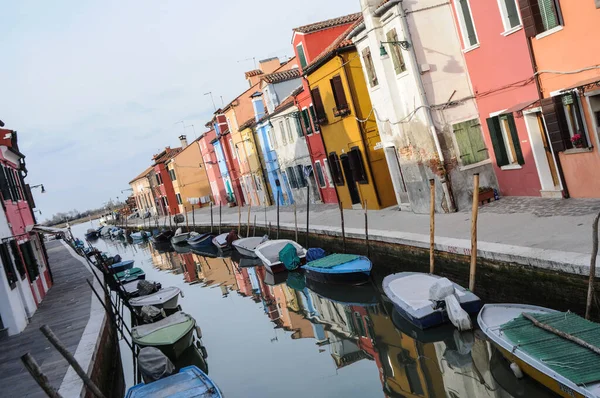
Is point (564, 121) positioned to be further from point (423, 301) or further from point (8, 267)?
point (8, 267)

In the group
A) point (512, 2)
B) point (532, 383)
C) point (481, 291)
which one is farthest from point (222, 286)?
point (532, 383)

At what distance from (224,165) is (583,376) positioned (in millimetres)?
47961

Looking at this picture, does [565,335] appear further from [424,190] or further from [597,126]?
[424,190]

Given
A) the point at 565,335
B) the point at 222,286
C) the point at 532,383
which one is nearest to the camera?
the point at 565,335

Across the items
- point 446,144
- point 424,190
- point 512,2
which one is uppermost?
point 512,2

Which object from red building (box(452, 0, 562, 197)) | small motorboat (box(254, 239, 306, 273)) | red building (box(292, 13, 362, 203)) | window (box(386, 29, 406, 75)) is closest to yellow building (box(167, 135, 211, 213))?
red building (box(292, 13, 362, 203))

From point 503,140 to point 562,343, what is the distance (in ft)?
34.4

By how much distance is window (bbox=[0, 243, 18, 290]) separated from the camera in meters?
15.9

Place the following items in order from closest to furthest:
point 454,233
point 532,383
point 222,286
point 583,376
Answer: point 583,376, point 532,383, point 454,233, point 222,286

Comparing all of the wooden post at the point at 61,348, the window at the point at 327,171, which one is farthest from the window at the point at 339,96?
the wooden post at the point at 61,348

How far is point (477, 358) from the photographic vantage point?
10.3 meters

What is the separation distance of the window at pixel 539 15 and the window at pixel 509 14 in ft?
2.52

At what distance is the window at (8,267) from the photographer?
52.0 feet

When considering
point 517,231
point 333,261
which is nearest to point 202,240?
point 333,261
